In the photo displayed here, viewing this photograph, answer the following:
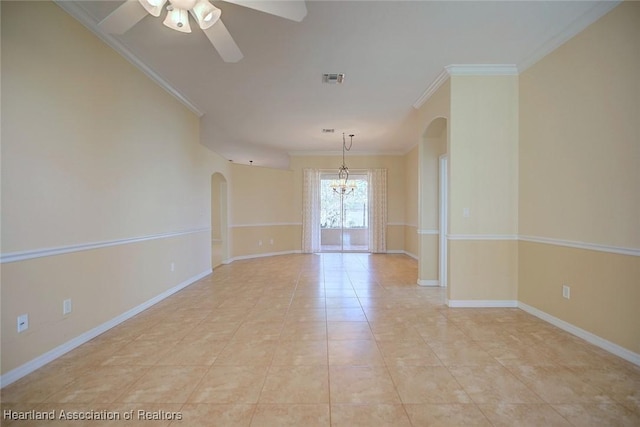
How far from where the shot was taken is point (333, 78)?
3.99m

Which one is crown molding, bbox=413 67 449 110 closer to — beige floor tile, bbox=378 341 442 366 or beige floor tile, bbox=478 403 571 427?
beige floor tile, bbox=378 341 442 366

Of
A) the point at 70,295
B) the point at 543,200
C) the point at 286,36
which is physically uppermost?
the point at 286,36

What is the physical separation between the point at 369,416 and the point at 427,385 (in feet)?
1.81

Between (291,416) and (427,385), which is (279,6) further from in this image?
(427,385)

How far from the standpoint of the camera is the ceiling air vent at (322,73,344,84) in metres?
3.91

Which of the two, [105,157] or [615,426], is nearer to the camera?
[615,426]

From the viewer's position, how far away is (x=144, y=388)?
2143 mm

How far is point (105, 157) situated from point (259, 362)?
8.04 ft

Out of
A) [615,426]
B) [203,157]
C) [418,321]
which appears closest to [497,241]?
[418,321]

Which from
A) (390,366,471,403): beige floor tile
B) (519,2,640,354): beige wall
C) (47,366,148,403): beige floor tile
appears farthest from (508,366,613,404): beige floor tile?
(47,366,148,403): beige floor tile

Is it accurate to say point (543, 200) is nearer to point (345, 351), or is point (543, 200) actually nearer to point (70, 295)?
point (345, 351)

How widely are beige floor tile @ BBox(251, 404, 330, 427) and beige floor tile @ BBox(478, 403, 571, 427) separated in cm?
97

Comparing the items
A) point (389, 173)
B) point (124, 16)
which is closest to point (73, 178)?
point (124, 16)

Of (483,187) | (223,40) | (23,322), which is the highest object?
(223,40)
